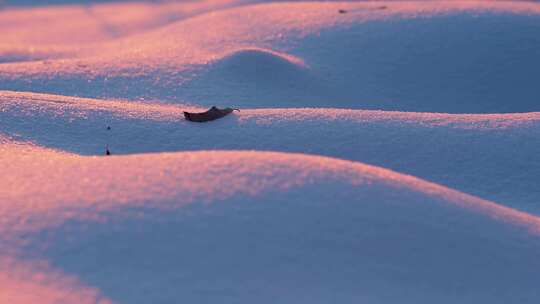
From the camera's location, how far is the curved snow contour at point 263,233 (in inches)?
53.9

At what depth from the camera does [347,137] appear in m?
2.22

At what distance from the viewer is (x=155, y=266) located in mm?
1381

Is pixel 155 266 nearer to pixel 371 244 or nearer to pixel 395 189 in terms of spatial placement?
pixel 371 244

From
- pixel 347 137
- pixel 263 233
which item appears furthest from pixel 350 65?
pixel 263 233

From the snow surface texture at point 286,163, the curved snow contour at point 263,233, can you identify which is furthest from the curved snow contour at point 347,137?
the curved snow contour at point 263,233

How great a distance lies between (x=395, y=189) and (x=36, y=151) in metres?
1.08

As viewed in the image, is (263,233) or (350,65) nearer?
(263,233)

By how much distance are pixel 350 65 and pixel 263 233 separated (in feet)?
6.28

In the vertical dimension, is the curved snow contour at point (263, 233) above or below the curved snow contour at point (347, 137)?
below

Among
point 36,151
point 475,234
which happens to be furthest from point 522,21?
point 36,151

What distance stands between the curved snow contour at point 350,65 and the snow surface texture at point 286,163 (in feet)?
0.04

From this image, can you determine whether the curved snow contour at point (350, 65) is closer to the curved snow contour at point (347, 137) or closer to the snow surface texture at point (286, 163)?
the snow surface texture at point (286, 163)

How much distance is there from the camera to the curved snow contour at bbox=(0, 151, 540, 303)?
4.50 ft

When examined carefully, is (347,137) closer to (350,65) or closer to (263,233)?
(263,233)
